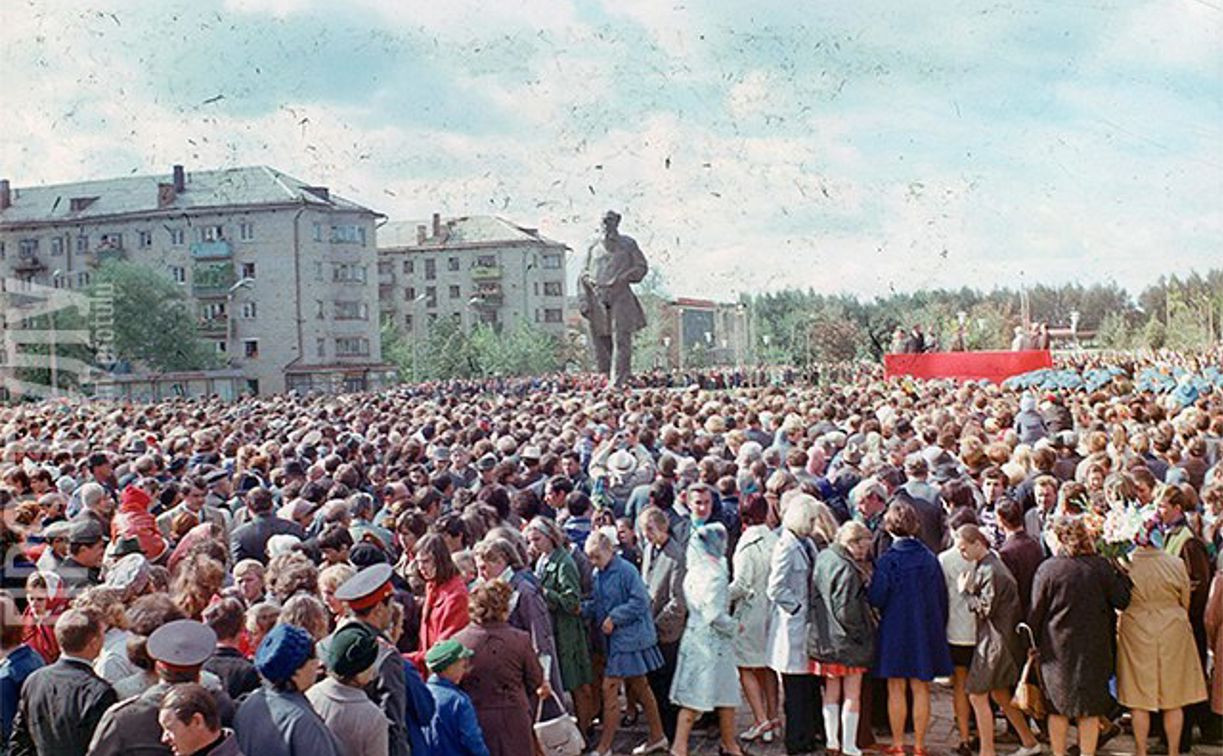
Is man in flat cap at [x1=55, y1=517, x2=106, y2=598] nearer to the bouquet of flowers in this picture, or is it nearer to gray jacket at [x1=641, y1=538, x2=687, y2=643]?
gray jacket at [x1=641, y1=538, x2=687, y2=643]

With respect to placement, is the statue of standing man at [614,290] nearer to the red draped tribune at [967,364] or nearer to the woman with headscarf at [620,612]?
the red draped tribune at [967,364]

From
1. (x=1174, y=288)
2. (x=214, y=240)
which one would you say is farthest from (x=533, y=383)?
(x=1174, y=288)

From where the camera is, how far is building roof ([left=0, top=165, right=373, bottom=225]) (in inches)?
3004

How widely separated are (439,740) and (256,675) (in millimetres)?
1008

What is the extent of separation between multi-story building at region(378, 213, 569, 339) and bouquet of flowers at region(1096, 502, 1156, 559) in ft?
307

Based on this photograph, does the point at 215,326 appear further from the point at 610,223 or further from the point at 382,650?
the point at 382,650

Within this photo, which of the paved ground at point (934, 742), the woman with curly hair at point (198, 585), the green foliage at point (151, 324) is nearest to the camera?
the woman with curly hair at point (198, 585)

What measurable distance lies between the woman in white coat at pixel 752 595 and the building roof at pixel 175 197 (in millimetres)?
70906

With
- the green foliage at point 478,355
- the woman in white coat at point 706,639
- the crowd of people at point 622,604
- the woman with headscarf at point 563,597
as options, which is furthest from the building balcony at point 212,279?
the woman in white coat at point 706,639

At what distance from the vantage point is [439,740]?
5812 millimetres

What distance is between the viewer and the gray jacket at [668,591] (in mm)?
8562

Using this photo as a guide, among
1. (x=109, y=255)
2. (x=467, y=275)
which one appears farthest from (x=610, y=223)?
(x=467, y=275)

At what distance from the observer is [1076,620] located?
761 cm

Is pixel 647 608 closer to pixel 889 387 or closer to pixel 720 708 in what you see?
pixel 720 708
